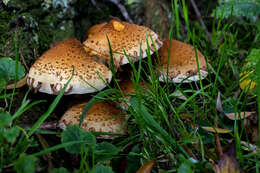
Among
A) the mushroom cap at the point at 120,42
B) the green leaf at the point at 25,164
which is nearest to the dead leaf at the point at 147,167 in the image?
the green leaf at the point at 25,164

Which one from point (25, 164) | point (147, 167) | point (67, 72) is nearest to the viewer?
point (25, 164)

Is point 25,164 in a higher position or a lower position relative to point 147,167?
higher

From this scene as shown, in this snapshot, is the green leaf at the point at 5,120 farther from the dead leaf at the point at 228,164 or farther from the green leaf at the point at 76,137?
the dead leaf at the point at 228,164

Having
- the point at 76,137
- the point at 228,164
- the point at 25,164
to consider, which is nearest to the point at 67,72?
the point at 76,137

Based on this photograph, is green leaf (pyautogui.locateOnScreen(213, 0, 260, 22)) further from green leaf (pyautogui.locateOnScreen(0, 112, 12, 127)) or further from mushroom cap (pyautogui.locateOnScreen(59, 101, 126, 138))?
green leaf (pyautogui.locateOnScreen(0, 112, 12, 127))

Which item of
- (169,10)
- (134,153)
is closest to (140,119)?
(134,153)

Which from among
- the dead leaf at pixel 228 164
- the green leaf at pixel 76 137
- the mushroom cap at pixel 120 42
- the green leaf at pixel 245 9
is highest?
the green leaf at pixel 245 9

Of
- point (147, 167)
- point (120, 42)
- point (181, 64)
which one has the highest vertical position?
point (120, 42)

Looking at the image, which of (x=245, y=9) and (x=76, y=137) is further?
(x=245, y=9)

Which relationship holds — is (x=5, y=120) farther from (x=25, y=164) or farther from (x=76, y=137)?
(x=76, y=137)
